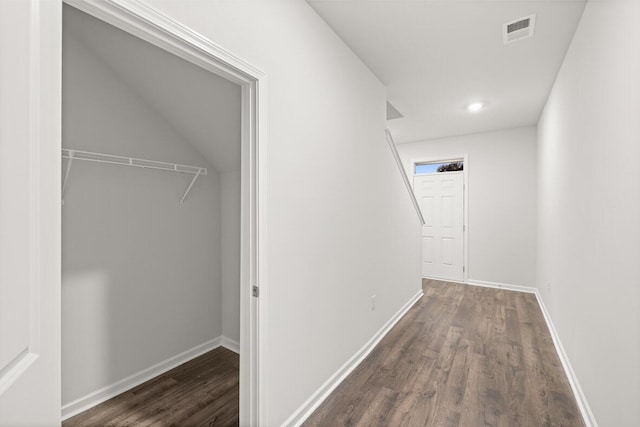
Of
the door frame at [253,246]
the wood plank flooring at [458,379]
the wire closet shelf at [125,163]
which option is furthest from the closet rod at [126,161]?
the wood plank flooring at [458,379]

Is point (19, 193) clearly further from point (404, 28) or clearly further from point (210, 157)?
point (404, 28)

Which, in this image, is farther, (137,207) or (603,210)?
(137,207)

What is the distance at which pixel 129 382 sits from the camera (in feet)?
6.98

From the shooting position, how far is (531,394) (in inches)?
81.4

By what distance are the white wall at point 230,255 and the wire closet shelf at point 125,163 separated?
257mm

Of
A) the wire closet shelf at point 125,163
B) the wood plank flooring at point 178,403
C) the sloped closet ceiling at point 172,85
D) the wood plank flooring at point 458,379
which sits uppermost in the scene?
the sloped closet ceiling at point 172,85

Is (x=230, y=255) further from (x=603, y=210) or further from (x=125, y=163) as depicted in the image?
(x=603, y=210)

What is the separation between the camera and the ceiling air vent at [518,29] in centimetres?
211

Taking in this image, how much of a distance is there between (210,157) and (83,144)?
2.87 feet

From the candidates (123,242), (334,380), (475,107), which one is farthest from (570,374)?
(123,242)

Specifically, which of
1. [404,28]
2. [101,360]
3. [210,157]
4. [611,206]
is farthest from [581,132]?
[101,360]

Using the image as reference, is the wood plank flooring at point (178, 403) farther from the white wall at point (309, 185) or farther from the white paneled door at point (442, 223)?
the white paneled door at point (442, 223)

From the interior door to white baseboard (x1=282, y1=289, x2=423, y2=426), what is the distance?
136 cm

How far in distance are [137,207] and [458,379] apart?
2616mm
